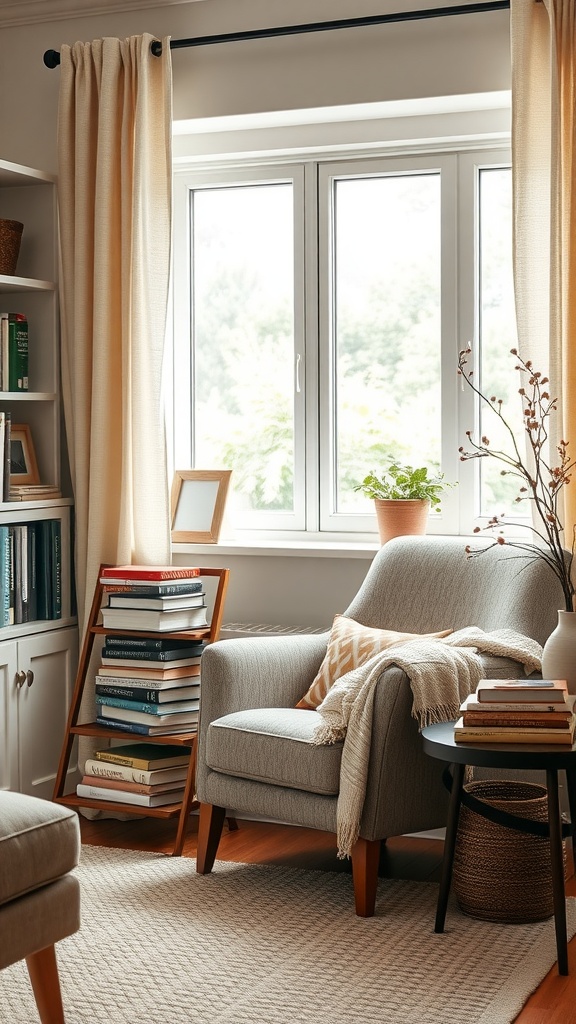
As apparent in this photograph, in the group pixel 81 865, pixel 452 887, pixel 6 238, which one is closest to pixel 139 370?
pixel 6 238

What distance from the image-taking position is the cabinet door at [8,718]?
12.4ft

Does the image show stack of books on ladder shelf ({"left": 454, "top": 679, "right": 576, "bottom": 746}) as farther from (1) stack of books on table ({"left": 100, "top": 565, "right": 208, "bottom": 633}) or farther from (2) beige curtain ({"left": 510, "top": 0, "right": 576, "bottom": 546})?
(1) stack of books on table ({"left": 100, "top": 565, "right": 208, "bottom": 633})

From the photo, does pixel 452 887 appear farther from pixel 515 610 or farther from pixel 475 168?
pixel 475 168

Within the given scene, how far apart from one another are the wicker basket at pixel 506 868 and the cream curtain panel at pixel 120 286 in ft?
4.97

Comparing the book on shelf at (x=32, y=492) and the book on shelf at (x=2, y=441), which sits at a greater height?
the book on shelf at (x=2, y=441)

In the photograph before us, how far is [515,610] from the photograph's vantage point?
3.30 metres

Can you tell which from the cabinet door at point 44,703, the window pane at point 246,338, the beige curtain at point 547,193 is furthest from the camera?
the window pane at point 246,338

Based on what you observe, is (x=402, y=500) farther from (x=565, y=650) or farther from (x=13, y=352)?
(x=13, y=352)

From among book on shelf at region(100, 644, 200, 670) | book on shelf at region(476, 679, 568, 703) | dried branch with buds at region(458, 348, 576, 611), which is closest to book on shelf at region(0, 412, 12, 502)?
book on shelf at region(100, 644, 200, 670)

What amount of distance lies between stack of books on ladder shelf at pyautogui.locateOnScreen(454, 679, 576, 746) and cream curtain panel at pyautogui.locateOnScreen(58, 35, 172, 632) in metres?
1.54

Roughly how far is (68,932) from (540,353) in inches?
83.9

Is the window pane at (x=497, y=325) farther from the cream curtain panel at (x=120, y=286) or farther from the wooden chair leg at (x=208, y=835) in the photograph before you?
the wooden chair leg at (x=208, y=835)

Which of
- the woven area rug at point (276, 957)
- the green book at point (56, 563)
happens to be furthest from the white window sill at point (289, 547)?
the woven area rug at point (276, 957)

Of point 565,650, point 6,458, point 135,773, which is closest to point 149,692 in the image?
point 135,773
